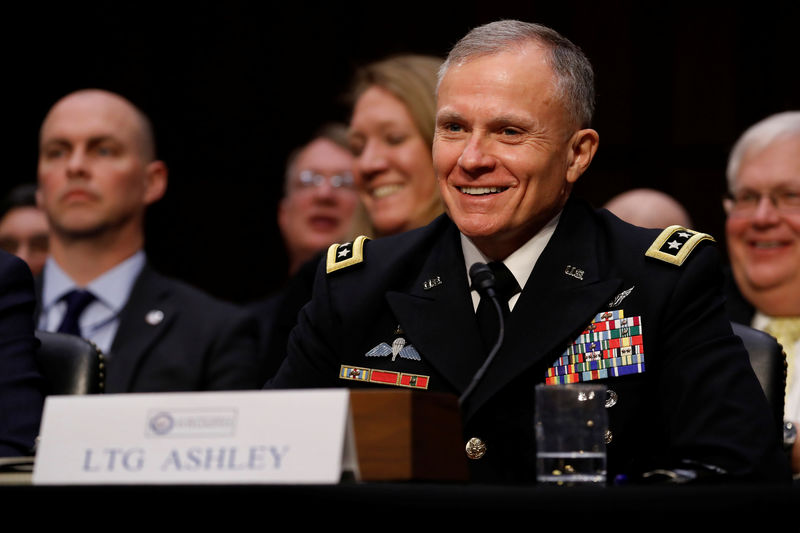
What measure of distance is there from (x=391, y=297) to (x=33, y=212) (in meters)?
2.72

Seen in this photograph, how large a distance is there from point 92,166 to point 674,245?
2275mm

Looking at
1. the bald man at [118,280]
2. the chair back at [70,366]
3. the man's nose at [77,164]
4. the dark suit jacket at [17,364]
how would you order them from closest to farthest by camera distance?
the dark suit jacket at [17,364] < the chair back at [70,366] < the bald man at [118,280] < the man's nose at [77,164]

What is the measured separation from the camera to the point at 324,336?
2.15m

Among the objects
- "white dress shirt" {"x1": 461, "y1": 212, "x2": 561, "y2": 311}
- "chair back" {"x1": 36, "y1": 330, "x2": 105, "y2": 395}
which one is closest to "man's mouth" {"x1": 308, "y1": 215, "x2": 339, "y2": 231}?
"chair back" {"x1": 36, "y1": 330, "x2": 105, "y2": 395}

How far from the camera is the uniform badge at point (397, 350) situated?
2.07 metres

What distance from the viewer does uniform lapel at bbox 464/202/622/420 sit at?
1.93 meters

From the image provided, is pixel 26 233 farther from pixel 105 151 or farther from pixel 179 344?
pixel 179 344

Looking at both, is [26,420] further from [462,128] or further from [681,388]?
[681,388]

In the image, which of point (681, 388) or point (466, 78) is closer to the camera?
point (681, 388)

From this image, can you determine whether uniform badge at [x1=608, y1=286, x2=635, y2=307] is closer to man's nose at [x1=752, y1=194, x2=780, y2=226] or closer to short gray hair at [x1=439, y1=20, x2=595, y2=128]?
short gray hair at [x1=439, y1=20, x2=595, y2=128]

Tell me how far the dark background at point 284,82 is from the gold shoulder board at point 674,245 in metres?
3.26

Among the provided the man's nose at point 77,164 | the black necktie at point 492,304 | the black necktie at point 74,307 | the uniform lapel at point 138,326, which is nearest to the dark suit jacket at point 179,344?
the uniform lapel at point 138,326

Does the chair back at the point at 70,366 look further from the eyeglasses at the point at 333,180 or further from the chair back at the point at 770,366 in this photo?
the eyeglasses at the point at 333,180

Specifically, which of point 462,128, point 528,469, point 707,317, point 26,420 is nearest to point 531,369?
point 528,469
